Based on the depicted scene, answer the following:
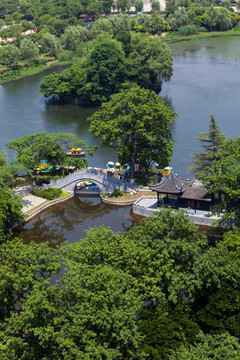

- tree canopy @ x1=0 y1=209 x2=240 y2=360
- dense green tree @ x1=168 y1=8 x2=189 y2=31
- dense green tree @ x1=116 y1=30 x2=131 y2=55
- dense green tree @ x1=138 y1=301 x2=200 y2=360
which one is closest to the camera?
tree canopy @ x1=0 y1=209 x2=240 y2=360

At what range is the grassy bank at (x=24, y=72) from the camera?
136 metres

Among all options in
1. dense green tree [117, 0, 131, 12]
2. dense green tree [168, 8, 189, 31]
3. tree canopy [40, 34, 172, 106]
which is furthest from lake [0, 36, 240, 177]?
dense green tree [117, 0, 131, 12]

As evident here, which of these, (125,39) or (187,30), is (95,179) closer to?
(125,39)

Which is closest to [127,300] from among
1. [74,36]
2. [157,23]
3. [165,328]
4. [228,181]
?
[165,328]

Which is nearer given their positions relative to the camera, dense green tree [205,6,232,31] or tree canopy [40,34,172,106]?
tree canopy [40,34,172,106]

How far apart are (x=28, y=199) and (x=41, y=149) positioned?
24.9 ft

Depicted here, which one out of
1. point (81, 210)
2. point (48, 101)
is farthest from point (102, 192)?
point (48, 101)

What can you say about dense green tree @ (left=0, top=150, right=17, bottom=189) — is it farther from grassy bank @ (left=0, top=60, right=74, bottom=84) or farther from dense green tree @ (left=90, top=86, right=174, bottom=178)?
grassy bank @ (left=0, top=60, right=74, bottom=84)

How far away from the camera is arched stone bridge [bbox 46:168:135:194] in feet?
236

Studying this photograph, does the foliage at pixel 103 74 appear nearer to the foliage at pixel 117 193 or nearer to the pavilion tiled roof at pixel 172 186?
the foliage at pixel 117 193

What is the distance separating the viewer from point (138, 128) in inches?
2813

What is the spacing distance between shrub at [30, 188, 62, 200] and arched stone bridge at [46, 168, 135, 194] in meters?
1.22

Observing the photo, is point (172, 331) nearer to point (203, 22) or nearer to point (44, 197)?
point (44, 197)

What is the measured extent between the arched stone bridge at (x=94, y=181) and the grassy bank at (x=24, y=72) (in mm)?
69605
